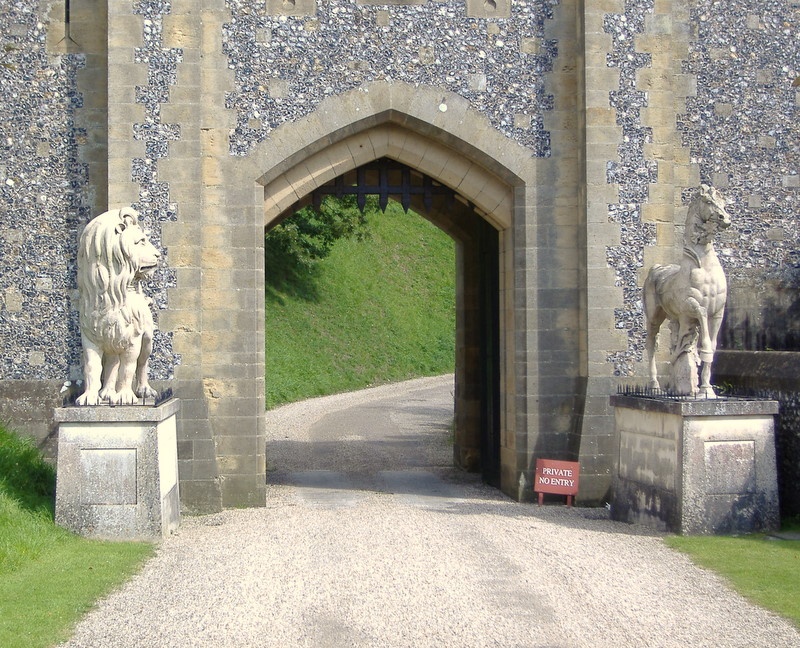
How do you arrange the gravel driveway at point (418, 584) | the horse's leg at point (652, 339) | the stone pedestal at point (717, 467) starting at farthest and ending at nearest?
1. the horse's leg at point (652, 339)
2. the stone pedestal at point (717, 467)
3. the gravel driveway at point (418, 584)

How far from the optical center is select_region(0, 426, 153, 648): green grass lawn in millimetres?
5711

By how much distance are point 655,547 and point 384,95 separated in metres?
5.17

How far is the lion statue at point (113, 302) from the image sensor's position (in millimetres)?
7992

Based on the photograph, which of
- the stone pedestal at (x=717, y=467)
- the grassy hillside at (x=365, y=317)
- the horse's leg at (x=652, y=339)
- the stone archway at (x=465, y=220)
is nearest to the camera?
the stone pedestal at (x=717, y=467)

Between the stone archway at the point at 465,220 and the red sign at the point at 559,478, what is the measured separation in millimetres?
1061

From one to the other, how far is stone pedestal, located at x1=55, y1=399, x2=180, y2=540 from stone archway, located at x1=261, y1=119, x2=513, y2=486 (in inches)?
132

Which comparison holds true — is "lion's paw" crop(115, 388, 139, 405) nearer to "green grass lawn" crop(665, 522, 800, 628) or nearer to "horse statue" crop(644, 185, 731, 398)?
"green grass lawn" crop(665, 522, 800, 628)

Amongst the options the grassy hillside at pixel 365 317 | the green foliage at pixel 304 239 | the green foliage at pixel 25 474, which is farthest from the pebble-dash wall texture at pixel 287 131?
the green foliage at pixel 304 239

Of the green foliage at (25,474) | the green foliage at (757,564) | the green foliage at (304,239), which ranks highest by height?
the green foliage at (304,239)

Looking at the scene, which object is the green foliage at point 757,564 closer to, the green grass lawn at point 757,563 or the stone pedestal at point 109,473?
the green grass lawn at point 757,563

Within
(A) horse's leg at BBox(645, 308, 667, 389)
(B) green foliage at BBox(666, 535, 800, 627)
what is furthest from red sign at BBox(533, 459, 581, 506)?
(B) green foliage at BBox(666, 535, 800, 627)

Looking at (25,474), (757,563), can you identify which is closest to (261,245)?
(25,474)

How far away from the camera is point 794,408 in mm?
9055

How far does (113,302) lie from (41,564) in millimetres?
1993
